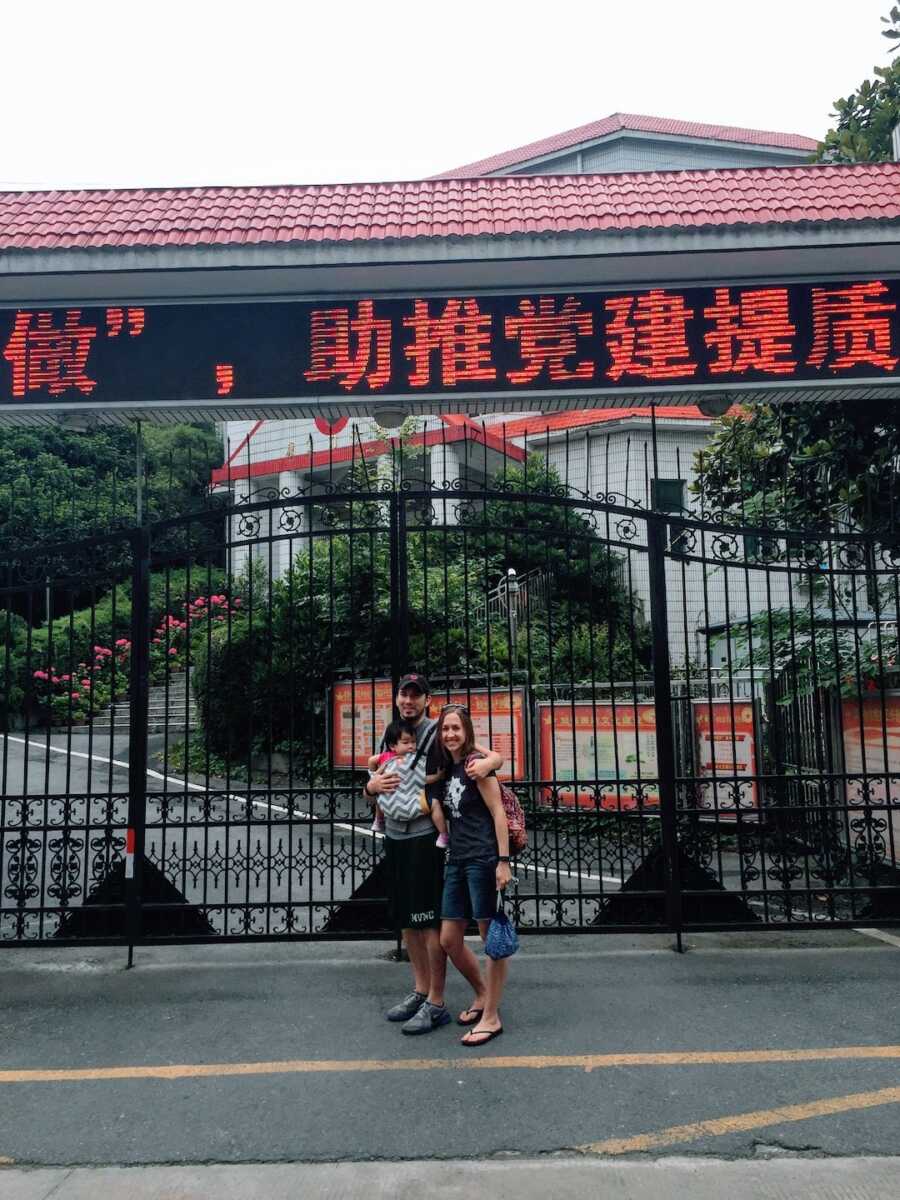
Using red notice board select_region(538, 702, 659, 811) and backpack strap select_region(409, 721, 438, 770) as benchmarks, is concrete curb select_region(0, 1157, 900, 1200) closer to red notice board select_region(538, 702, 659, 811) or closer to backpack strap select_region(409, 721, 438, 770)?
backpack strap select_region(409, 721, 438, 770)

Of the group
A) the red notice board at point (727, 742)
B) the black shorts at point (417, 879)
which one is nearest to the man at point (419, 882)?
the black shorts at point (417, 879)

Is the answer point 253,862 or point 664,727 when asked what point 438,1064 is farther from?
point 664,727

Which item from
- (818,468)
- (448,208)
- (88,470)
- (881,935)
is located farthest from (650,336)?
(88,470)

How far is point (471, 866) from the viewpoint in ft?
15.2

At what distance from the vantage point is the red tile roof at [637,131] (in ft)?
99.7

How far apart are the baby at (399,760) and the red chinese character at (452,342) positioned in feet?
10.4

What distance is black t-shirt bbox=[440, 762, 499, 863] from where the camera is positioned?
4.64 metres

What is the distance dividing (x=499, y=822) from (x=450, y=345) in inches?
164

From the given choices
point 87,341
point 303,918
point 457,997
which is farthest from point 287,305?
point 457,997

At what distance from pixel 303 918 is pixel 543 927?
80.7 inches

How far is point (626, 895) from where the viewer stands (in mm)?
6074

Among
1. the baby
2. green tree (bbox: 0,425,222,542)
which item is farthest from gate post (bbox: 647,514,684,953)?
green tree (bbox: 0,425,222,542)

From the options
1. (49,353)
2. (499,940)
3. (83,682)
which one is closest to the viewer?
(499,940)

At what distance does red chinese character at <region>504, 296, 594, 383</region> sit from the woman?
3408 millimetres
